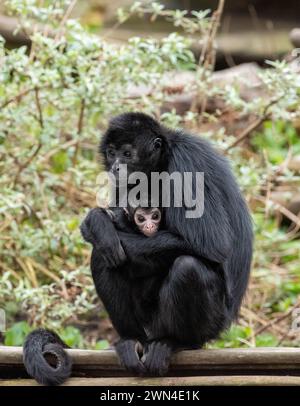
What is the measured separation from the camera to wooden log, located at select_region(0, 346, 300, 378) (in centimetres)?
497

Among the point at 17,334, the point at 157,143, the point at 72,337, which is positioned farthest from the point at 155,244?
the point at 17,334

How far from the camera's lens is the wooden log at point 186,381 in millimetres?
4984

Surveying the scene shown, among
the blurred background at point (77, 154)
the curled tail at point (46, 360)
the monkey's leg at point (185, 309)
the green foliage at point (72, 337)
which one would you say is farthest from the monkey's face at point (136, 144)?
the green foliage at point (72, 337)

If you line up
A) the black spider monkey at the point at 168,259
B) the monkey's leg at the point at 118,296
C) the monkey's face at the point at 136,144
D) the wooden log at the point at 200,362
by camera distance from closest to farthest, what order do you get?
the wooden log at the point at 200,362, the black spider monkey at the point at 168,259, the monkey's leg at the point at 118,296, the monkey's face at the point at 136,144

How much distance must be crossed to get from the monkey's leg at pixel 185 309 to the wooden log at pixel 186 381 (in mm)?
81

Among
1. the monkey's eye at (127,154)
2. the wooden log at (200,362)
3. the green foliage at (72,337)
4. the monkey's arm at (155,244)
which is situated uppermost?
the monkey's eye at (127,154)

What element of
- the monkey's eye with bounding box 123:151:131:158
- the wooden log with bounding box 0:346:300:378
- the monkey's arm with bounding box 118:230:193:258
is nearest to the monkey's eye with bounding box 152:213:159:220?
the monkey's arm with bounding box 118:230:193:258

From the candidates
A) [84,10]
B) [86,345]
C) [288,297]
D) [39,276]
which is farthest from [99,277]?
[84,10]

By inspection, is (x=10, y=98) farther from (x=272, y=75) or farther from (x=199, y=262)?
(x=199, y=262)

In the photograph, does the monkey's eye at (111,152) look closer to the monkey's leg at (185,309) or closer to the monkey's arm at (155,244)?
the monkey's arm at (155,244)

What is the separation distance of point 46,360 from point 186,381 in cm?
90

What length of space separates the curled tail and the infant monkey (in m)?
0.97

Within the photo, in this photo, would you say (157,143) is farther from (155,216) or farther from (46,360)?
(46,360)

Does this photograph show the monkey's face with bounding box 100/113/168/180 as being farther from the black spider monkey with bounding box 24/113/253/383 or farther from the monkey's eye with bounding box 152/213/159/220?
the monkey's eye with bounding box 152/213/159/220
